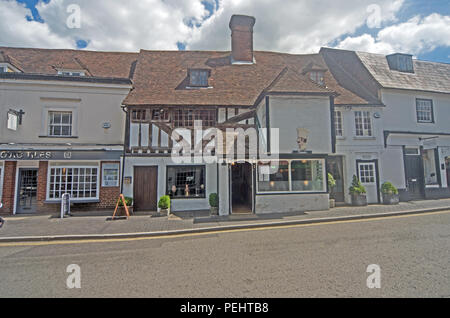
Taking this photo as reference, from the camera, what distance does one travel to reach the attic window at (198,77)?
1288 cm

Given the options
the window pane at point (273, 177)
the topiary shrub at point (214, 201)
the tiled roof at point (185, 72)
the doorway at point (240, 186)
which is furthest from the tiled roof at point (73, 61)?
the window pane at point (273, 177)

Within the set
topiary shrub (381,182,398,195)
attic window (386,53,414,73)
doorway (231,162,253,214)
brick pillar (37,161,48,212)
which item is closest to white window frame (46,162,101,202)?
brick pillar (37,161,48,212)

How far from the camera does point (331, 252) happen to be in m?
5.08

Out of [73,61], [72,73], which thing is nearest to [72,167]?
[72,73]

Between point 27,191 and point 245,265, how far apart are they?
38.2ft

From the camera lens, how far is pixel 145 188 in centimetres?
1126

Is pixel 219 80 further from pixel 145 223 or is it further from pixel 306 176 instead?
pixel 145 223

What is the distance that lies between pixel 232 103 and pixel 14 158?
1030cm

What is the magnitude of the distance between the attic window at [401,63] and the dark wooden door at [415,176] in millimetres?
6229

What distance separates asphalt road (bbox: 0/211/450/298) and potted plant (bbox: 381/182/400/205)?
508 centimetres

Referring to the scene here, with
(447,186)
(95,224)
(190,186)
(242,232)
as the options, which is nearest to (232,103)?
(190,186)

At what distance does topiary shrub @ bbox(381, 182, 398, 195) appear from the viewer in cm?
1185

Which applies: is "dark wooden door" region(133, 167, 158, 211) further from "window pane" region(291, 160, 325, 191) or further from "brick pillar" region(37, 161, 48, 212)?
"window pane" region(291, 160, 325, 191)
